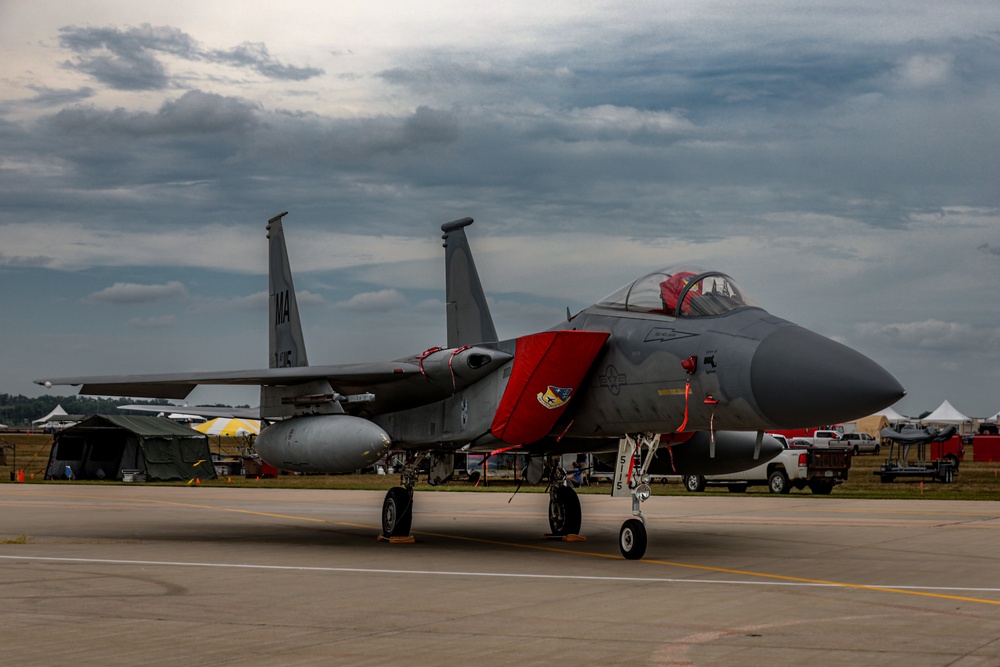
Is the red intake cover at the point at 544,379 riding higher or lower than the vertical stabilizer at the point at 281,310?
lower

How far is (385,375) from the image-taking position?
1423cm

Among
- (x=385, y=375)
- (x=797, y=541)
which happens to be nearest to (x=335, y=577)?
(x=385, y=375)

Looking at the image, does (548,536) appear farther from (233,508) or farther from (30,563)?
(233,508)

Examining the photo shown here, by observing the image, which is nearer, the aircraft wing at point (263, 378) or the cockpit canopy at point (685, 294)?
the cockpit canopy at point (685, 294)

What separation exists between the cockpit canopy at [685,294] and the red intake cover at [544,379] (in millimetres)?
601

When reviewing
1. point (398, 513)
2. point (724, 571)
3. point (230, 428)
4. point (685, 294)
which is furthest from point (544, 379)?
point (230, 428)

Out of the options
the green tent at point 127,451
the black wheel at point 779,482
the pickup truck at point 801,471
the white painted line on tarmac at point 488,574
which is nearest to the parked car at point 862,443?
the pickup truck at point 801,471

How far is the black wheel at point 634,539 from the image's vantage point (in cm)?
1178

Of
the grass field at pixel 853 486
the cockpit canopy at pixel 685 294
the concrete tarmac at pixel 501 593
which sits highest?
the cockpit canopy at pixel 685 294

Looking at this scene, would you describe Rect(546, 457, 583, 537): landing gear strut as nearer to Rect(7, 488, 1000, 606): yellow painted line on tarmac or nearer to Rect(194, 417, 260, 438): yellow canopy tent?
Rect(7, 488, 1000, 606): yellow painted line on tarmac

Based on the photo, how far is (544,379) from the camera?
41.0 ft

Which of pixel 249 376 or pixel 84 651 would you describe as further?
pixel 249 376

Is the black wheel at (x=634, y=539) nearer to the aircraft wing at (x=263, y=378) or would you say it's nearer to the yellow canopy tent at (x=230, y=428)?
the aircraft wing at (x=263, y=378)

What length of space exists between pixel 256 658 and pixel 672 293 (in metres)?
6.87
